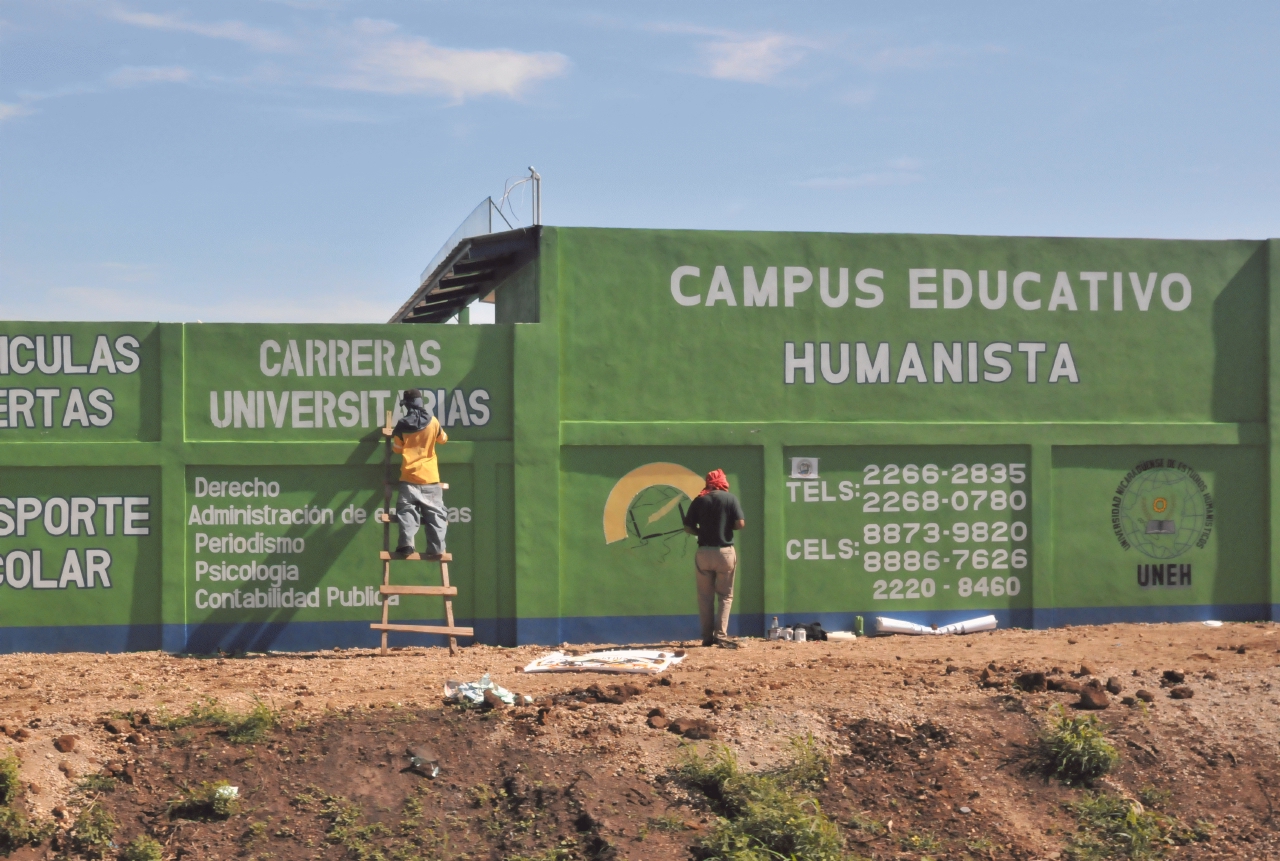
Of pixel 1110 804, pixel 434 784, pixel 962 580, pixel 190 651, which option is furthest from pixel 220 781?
pixel 962 580

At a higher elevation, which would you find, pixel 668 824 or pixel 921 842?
pixel 668 824

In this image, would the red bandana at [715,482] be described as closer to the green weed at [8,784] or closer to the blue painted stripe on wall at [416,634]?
the blue painted stripe on wall at [416,634]

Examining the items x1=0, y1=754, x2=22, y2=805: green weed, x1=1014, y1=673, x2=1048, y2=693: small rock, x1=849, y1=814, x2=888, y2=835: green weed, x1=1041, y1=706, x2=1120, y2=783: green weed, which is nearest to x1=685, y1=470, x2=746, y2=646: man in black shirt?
x1=1014, y1=673, x2=1048, y2=693: small rock

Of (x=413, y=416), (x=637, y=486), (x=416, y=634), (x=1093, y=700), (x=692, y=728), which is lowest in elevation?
(x=692, y=728)

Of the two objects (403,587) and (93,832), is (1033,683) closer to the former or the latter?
(403,587)

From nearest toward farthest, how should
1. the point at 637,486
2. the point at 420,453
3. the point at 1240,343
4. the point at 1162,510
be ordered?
the point at 420,453
the point at 637,486
the point at 1162,510
the point at 1240,343

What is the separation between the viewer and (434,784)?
903 centimetres

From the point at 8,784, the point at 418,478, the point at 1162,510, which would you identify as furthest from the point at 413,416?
the point at 1162,510

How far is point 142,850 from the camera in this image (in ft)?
27.3

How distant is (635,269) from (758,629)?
3.98 m

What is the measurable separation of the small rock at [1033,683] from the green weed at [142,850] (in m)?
6.47

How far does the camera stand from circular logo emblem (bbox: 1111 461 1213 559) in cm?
1440

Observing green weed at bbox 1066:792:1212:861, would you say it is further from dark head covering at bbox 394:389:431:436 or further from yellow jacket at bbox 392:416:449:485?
dark head covering at bbox 394:389:431:436

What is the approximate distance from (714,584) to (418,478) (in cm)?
310
